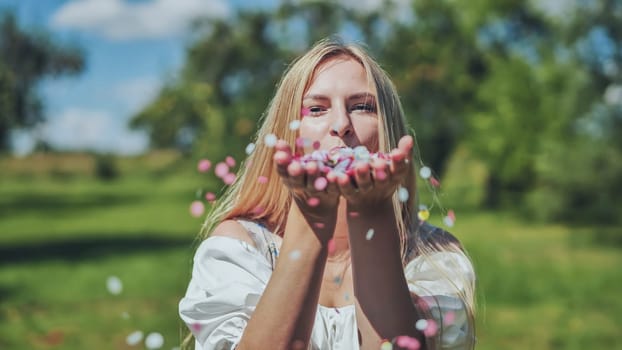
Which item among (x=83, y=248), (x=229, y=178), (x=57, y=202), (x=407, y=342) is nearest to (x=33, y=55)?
(x=83, y=248)

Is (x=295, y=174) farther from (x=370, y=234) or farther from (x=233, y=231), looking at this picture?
(x=233, y=231)

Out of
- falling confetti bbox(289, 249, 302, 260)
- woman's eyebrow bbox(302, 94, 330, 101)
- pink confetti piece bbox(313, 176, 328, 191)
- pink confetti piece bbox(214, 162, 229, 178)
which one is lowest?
falling confetti bbox(289, 249, 302, 260)

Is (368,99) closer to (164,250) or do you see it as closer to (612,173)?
(164,250)

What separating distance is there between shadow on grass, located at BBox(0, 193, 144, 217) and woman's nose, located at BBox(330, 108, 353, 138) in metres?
22.6

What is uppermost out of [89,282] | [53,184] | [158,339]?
[158,339]

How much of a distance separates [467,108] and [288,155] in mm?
25606

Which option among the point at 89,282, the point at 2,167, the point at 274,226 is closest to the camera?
the point at 274,226

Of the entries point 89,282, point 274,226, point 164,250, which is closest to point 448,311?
point 274,226

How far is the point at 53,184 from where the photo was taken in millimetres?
27156

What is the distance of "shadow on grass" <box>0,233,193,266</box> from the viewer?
15.9m

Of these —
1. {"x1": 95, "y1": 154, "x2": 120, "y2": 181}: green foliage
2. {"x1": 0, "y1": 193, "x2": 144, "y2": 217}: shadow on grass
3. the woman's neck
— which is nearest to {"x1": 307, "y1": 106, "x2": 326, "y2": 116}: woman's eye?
the woman's neck

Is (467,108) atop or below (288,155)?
below

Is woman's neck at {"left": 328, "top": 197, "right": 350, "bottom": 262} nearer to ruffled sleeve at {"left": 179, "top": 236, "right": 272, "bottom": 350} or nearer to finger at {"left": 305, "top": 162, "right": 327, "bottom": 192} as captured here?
ruffled sleeve at {"left": 179, "top": 236, "right": 272, "bottom": 350}

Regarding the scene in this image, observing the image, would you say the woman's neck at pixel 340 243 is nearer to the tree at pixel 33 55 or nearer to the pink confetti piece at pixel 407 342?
the pink confetti piece at pixel 407 342
